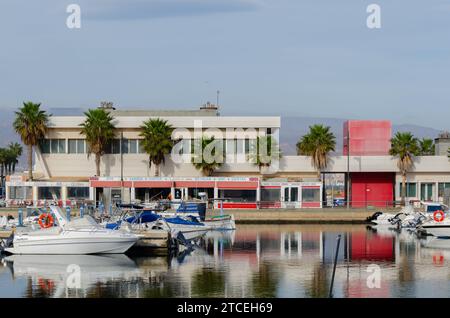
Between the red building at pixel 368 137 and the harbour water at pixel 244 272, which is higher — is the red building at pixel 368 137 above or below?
above

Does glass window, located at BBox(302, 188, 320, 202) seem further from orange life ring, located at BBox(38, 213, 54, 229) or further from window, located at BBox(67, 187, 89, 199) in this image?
orange life ring, located at BBox(38, 213, 54, 229)

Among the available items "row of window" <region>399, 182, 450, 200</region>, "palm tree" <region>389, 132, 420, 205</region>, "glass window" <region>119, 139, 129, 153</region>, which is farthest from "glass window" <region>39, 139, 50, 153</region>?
"row of window" <region>399, 182, 450, 200</region>

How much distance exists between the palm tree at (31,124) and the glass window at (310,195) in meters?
28.3

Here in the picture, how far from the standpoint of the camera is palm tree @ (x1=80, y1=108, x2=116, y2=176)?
89.2m

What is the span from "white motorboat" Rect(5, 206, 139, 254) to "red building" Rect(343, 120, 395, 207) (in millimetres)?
47172

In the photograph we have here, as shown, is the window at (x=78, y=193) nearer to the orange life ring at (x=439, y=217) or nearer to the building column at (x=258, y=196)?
the building column at (x=258, y=196)

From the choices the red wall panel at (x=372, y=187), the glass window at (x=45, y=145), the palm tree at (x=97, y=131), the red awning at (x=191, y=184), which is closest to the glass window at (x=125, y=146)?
the palm tree at (x=97, y=131)

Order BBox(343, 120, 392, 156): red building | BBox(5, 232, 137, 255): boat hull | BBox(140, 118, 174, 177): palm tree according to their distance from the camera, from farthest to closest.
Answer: BBox(343, 120, 392, 156): red building
BBox(140, 118, 174, 177): palm tree
BBox(5, 232, 137, 255): boat hull

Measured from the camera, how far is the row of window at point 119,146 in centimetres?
9062

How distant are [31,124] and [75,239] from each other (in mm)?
45112
